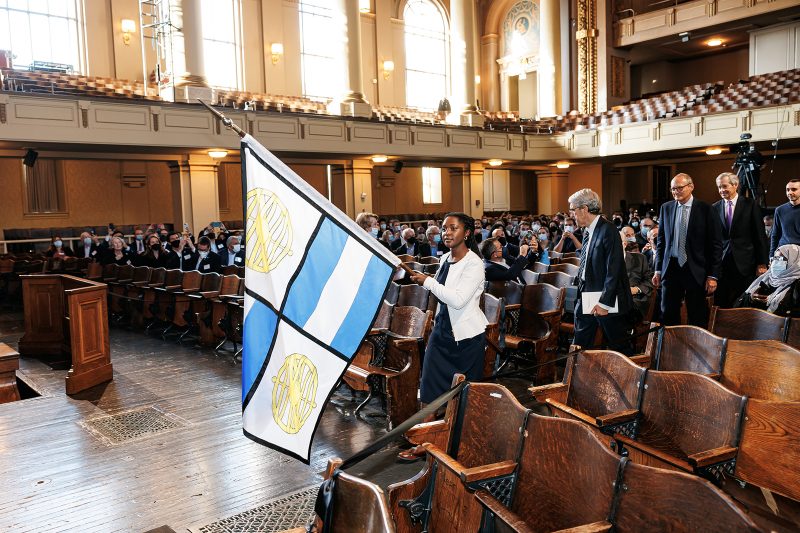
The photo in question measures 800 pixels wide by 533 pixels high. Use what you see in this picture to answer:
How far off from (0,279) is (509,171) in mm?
18837

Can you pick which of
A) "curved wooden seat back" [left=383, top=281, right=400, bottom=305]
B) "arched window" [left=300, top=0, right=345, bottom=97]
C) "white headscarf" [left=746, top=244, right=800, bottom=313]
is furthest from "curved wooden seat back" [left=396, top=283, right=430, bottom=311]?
"arched window" [left=300, top=0, right=345, bottom=97]

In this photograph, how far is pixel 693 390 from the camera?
2570mm

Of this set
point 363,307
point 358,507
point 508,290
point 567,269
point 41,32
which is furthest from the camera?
point 41,32

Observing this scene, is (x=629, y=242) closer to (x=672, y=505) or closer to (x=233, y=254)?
(x=672, y=505)

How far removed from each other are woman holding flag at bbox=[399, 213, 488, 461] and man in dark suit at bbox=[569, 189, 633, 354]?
3.07 feet

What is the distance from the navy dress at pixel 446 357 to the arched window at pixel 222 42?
1914 cm

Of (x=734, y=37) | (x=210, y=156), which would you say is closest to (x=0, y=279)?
(x=210, y=156)

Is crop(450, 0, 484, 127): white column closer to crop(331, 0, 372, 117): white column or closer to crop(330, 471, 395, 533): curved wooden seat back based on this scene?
crop(331, 0, 372, 117): white column

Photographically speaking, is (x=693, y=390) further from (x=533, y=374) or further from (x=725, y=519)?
(x=533, y=374)

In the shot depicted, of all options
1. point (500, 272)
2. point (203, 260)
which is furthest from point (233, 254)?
point (500, 272)

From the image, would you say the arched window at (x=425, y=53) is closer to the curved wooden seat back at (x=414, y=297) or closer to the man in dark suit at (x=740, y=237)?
the curved wooden seat back at (x=414, y=297)

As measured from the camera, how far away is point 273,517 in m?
3.24

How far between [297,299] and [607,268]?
2296mm

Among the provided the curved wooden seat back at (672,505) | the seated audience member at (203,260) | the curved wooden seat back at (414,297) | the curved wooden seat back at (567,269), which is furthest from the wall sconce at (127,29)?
the curved wooden seat back at (672,505)
